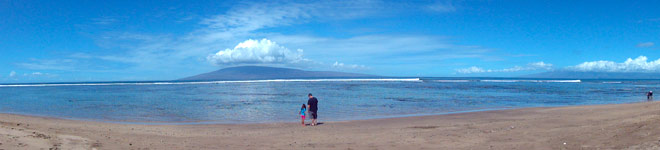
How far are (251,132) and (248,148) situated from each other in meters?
3.63

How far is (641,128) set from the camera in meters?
9.71

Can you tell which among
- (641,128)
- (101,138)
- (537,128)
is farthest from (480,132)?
(101,138)

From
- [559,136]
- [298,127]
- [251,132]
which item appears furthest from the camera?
[298,127]

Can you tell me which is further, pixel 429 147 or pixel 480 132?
pixel 480 132

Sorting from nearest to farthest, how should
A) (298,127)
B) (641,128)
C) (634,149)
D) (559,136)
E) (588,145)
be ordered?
1. (634,149)
2. (588,145)
3. (641,128)
4. (559,136)
5. (298,127)

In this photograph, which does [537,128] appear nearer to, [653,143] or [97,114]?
[653,143]

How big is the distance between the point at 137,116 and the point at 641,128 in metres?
19.7

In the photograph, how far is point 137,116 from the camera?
19578 millimetres

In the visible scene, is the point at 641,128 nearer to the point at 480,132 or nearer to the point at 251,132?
the point at 480,132

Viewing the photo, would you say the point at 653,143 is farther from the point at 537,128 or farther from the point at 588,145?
the point at 537,128

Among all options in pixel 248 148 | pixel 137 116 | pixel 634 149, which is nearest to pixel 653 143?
pixel 634 149

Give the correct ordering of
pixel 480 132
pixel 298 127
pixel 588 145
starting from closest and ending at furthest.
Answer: pixel 588 145
pixel 480 132
pixel 298 127

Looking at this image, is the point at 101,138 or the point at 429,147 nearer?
the point at 429,147

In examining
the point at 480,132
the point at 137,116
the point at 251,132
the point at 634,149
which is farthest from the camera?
the point at 137,116
